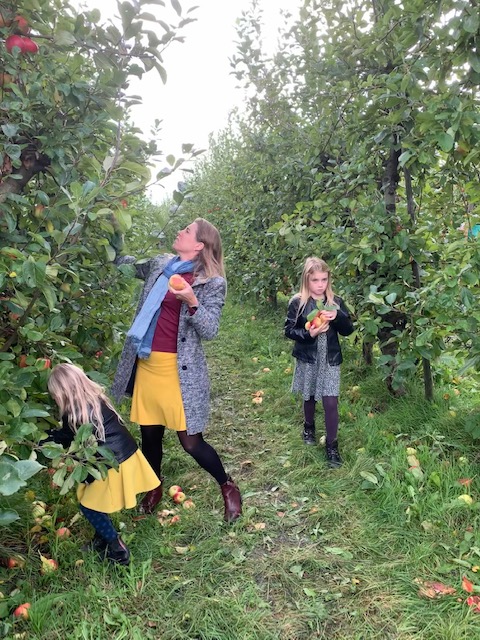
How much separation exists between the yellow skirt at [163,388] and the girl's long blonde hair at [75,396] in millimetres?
383

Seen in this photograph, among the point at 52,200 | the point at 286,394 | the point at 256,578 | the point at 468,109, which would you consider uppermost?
the point at 468,109

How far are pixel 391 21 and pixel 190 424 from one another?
8.67 feet

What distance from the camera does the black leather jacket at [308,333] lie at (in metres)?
3.18

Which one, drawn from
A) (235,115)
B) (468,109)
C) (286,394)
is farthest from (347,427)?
(235,115)

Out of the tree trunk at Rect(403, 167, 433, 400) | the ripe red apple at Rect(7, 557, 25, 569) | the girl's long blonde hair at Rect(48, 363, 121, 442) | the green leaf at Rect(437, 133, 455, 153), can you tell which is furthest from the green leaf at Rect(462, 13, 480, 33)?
the ripe red apple at Rect(7, 557, 25, 569)

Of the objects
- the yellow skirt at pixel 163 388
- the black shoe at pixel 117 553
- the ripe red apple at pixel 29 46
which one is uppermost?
the ripe red apple at pixel 29 46

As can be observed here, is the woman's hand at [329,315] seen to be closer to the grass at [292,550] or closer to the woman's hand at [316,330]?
the woman's hand at [316,330]

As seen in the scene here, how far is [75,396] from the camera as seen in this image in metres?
2.07

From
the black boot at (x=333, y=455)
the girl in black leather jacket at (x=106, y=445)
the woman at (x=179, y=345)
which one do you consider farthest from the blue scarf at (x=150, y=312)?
the black boot at (x=333, y=455)

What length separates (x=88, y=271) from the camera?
85.2 inches

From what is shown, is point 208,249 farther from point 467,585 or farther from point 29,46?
point 467,585

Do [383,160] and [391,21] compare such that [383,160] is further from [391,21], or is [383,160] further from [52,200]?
[52,200]

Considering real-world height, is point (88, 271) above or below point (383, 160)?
below

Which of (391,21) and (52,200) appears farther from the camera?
(391,21)
